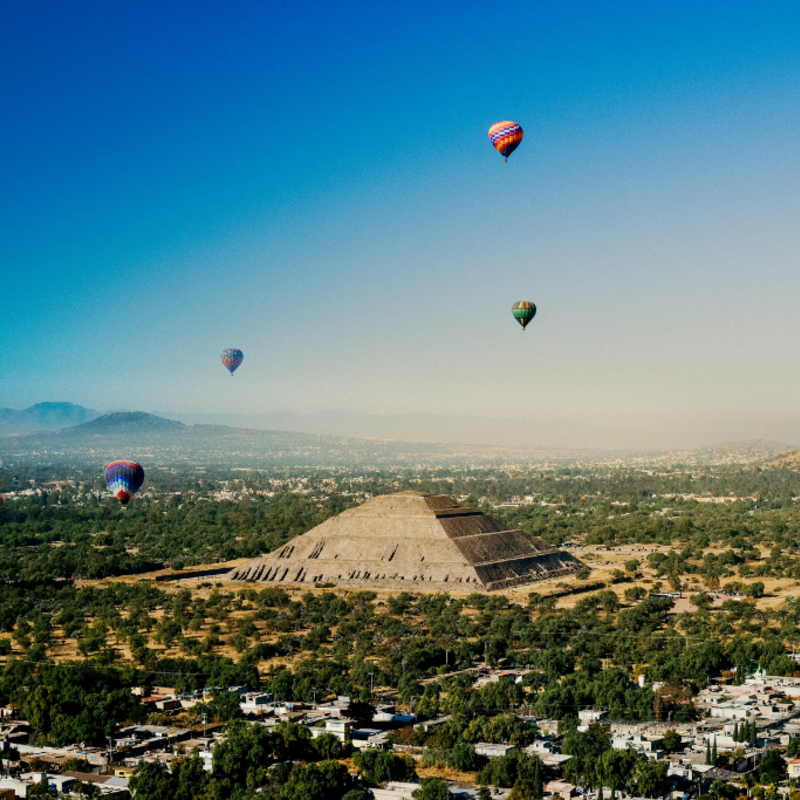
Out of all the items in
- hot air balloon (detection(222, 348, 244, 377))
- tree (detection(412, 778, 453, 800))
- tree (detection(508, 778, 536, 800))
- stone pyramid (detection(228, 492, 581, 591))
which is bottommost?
tree (detection(508, 778, 536, 800))

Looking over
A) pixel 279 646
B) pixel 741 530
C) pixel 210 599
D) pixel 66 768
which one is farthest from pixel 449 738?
pixel 741 530

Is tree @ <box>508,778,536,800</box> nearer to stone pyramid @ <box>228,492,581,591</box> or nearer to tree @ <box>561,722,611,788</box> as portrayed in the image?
tree @ <box>561,722,611,788</box>

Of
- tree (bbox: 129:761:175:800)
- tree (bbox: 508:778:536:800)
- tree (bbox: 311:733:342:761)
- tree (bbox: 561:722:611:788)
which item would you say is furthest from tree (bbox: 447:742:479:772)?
tree (bbox: 129:761:175:800)

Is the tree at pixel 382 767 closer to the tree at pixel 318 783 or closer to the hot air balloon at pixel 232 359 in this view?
the tree at pixel 318 783

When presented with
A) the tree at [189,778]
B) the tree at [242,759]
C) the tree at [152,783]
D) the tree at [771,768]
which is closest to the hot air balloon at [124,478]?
the tree at [242,759]

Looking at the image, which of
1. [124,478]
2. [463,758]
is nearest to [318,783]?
[463,758]

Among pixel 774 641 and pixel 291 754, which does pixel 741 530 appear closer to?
pixel 774 641

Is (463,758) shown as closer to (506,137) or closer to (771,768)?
(771,768)
